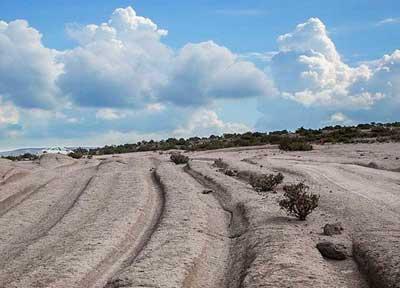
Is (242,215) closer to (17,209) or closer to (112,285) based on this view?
(112,285)

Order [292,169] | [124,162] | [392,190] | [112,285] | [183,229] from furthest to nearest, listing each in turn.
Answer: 1. [124,162]
2. [292,169]
3. [392,190]
4. [183,229]
5. [112,285]

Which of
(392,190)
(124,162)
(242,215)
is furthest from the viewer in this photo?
(124,162)

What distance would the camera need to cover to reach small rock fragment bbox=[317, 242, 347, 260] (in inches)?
464

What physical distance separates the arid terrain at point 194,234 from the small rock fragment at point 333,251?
161 millimetres

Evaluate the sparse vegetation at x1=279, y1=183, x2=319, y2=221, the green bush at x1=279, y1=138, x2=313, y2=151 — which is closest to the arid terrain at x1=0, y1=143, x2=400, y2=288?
the sparse vegetation at x1=279, y1=183, x2=319, y2=221

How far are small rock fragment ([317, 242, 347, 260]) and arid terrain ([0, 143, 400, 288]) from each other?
161 millimetres

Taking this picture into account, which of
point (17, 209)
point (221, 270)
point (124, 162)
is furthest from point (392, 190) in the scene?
point (124, 162)

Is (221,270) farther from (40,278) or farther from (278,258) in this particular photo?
(40,278)

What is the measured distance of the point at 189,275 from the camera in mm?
11133

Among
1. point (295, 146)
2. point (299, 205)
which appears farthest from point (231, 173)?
point (295, 146)

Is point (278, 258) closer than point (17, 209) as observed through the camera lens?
Yes

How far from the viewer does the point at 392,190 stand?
22625 millimetres

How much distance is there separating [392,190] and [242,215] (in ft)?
27.2

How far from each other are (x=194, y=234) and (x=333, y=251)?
3.87m
